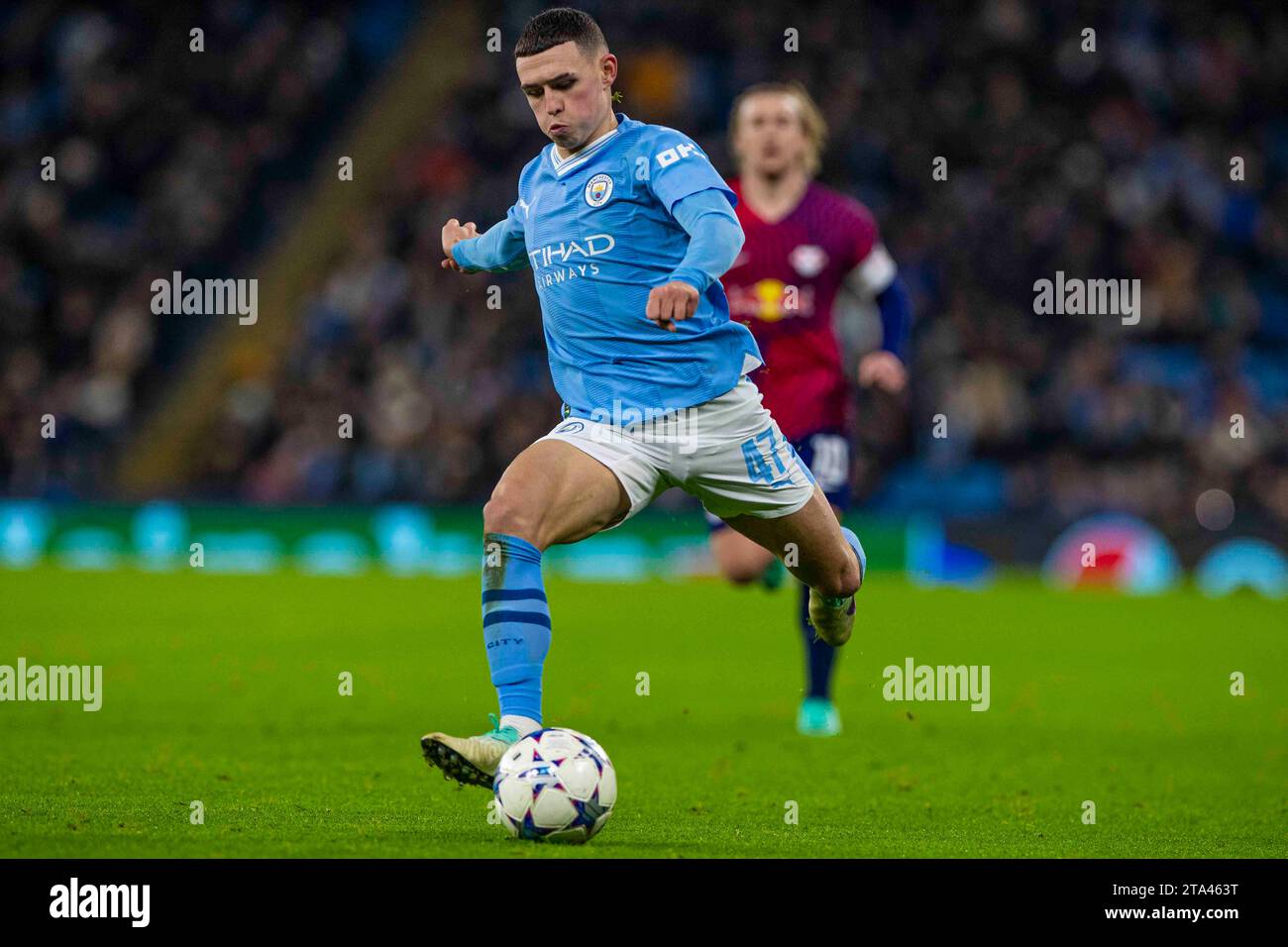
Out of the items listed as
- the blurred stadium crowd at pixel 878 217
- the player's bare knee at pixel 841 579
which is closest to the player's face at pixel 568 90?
the player's bare knee at pixel 841 579

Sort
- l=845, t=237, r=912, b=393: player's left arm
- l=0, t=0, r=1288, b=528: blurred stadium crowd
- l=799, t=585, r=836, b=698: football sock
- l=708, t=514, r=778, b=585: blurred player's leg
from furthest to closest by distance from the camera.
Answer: l=0, t=0, r=1288, b=528: blurred stadium crowd
l=845, t=237, r=912, b=393: player's left arm
l=708, t=514, r=778, b=585: blurred player's leg
l=799, t=585, r=836, b=698: football sock

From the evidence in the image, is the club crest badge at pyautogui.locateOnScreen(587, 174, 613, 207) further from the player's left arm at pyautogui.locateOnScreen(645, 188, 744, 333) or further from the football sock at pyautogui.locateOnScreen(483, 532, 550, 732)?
the football sock at pyautogui.locateOnScreen(483, 532, 550, 732)

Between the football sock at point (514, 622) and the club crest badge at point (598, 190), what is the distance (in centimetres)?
117

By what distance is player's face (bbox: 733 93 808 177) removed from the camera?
9.04 metres

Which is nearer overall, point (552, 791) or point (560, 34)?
point (552, 791)

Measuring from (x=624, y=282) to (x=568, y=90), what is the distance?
2.11 feet

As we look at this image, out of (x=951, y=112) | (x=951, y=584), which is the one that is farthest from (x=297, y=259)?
(x=951, y=584)

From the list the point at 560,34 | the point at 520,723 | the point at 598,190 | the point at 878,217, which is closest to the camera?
the point at 520,723

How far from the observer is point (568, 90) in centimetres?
610

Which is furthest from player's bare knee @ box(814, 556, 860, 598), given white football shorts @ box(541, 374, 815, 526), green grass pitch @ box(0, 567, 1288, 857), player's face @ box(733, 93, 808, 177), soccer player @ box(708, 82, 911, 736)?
player's face @ box(733, 93, 808, 177)

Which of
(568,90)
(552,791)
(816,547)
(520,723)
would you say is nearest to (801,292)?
(816,547)

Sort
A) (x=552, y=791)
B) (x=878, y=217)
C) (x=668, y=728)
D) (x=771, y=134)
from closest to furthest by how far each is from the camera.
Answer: (x=552, y=791)
(x=668, y=728)
(x=771, y=134)
(x=878, y=217)

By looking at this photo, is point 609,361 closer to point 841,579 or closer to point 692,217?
point 692,217

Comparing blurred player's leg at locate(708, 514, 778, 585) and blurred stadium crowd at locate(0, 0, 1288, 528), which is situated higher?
blurred stadium crowd at locate(0, 0, 1288, 528)
